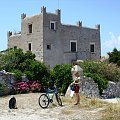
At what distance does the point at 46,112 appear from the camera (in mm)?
14766

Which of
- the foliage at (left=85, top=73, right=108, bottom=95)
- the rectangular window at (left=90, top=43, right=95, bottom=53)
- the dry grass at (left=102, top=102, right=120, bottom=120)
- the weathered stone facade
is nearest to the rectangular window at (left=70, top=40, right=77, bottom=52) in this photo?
the weathered stone facade

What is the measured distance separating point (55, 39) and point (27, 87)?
25499mm

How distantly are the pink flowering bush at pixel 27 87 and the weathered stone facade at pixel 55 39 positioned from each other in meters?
22.7

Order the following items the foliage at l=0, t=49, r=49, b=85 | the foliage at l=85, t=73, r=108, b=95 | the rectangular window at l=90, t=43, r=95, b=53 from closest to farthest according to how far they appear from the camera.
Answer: the foliage at l=85, t=73, r=108, b=95, the foliage at l=0, t=49, r=49, b=85, the rectangular window at l=90, t=43, r=95, b=53

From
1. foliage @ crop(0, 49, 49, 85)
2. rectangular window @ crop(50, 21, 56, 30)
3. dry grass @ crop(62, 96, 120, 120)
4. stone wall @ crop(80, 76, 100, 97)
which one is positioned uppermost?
rectangular window @ crop(50, 21, 56, 30)

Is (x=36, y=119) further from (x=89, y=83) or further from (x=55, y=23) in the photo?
(x=55, y=23)

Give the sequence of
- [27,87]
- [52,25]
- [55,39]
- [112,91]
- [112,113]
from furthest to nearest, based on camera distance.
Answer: [55,39], [52,25], [112,91], [27,87], [112,113]

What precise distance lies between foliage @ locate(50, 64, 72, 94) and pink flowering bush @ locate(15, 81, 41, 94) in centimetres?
138

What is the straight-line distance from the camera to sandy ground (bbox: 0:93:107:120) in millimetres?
13303

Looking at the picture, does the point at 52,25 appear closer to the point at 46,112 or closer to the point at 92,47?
the point at 92,47

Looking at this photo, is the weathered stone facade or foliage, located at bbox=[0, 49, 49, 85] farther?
the weathered stone facade

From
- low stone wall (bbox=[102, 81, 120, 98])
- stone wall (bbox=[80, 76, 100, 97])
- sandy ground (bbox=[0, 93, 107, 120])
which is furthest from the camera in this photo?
low stone wall (bbox=[102, 81, 120, 98])

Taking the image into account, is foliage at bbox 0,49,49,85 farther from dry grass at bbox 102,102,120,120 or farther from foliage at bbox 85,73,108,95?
dry grass at bbox 102,102,120,120

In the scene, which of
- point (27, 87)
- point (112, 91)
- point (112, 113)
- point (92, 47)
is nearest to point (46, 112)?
point (112, 113)
